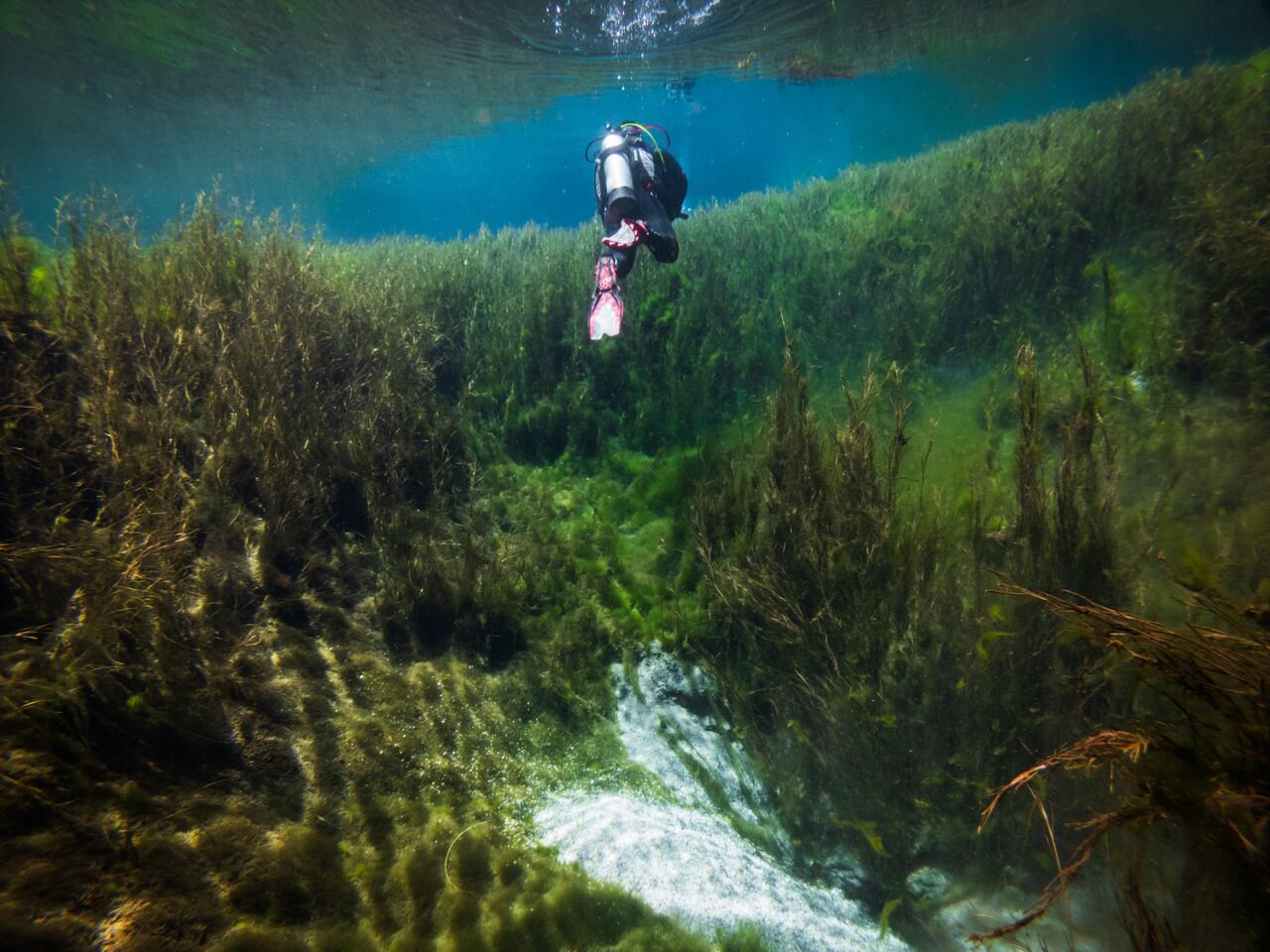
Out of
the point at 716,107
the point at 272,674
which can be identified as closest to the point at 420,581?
the point at 272,674

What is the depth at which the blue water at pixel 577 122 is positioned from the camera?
28156 mm

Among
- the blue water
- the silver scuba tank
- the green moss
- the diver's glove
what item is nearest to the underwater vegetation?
the green moss

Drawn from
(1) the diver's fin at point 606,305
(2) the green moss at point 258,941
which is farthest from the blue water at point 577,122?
(2) the green moss at point 258,941

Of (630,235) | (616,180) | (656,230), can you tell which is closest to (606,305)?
(630,235)

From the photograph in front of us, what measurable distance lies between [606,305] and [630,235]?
0.76 m

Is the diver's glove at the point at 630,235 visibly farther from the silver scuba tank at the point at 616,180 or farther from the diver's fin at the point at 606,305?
the diver's fin at the point at 606,305

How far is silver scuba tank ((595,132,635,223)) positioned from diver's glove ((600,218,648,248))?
0.45 feet

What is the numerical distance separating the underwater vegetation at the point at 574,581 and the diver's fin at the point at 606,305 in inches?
39.0

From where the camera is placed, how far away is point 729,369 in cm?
625

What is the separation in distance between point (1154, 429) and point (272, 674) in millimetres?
6343

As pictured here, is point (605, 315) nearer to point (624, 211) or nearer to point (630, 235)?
point (630, 235)

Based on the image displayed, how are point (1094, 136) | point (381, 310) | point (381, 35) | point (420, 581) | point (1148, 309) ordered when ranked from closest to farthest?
point (420, 581)
point (1148, 309)
point (381, 310)
point (1094, 136)
point (381, 35)

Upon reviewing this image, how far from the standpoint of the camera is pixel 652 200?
5.83 m

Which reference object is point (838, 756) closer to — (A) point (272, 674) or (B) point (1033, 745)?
(B) point (1033, 745)
